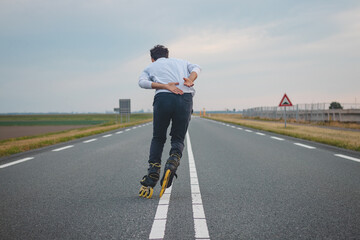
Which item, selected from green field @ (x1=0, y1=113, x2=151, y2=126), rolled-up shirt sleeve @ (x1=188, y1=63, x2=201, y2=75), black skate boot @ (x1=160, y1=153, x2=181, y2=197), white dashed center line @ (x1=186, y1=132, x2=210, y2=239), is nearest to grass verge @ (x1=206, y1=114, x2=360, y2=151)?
white dashed center line @ (x1=186, y1=132, x2=210, y2=239)

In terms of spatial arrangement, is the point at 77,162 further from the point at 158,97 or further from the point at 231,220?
the point at 231,220

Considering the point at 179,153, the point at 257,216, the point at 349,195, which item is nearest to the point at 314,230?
the point at 257,216

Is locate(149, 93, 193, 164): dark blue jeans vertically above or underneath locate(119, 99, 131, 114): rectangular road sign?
underneath

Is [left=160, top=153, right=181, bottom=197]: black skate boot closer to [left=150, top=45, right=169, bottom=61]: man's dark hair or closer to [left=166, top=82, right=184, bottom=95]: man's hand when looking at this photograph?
[left=166, top=82, right=184, bottom=95]: man's hand

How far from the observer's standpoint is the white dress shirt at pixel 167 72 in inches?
144

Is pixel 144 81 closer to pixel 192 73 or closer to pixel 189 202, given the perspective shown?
pixel 192 73

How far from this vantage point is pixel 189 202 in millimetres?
3459

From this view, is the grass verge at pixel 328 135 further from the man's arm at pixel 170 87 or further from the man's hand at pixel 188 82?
the man's arm at pixel 170 87

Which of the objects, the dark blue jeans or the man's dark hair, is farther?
the man's dark hair

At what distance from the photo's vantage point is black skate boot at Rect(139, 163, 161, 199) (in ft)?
11.8

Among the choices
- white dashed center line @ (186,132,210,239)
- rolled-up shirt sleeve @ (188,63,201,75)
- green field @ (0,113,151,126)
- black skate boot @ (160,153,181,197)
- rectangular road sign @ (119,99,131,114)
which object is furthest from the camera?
green field @ (0,113,151,126)

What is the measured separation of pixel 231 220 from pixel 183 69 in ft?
6.31

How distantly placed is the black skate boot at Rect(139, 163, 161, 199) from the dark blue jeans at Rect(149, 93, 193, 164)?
0.10 m

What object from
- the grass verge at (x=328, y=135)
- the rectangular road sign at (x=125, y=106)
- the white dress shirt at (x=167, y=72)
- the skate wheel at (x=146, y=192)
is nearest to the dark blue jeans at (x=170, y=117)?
the white dress shirt at (x=167, y=72)
